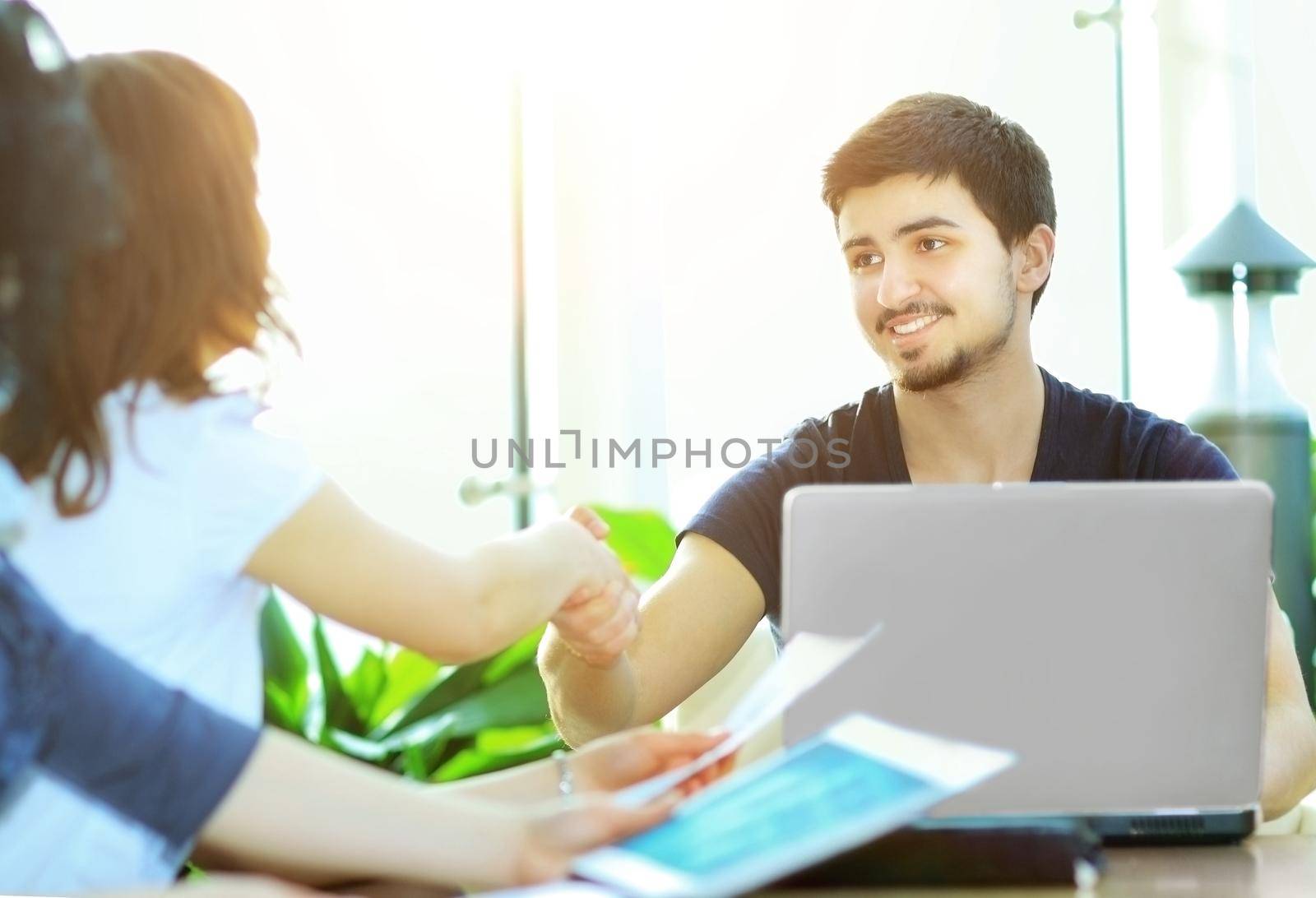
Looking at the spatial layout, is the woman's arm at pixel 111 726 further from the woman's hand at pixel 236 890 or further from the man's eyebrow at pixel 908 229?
the man's eyebrow at pixel 908 229

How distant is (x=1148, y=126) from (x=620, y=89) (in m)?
1.01

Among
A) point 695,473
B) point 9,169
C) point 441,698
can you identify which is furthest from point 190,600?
point 695,473

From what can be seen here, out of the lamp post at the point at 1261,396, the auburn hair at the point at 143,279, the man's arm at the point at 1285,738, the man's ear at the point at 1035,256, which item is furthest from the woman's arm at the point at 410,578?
the lamp post at the point at 1261,396

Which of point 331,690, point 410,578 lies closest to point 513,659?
point 331,690

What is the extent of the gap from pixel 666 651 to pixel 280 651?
99cm

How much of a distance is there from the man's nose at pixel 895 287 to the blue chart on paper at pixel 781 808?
1.04 m

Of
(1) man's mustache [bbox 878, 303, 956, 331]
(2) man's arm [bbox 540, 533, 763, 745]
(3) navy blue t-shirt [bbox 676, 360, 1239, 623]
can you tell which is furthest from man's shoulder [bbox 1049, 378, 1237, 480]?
(2) man's arm [bbox 540, 533, 763, 745]

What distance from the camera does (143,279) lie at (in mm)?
961

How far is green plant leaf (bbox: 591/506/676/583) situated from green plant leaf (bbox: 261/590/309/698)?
0.55 metres

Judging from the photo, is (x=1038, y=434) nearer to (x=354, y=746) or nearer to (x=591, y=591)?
(x=591, y=591)

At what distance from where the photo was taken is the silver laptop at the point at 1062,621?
957 millimetres

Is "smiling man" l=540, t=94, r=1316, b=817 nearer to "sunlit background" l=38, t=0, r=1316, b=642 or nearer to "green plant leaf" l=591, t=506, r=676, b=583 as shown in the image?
"green plant leaf" l=591, t=506, r=676, b=583

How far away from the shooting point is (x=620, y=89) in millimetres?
2791

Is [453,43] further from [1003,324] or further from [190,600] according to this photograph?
[190,600]
